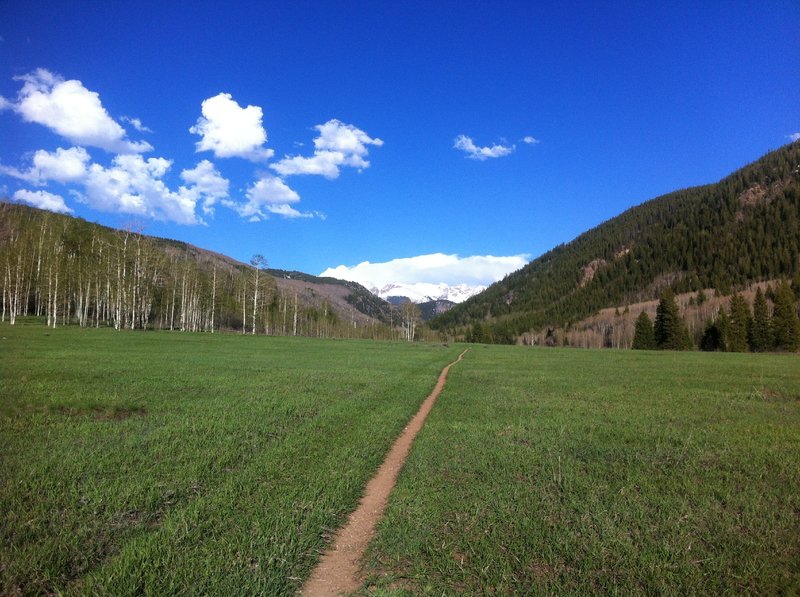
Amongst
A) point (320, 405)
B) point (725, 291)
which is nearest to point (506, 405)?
point (320, 405)

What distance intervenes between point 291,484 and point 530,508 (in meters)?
4.42

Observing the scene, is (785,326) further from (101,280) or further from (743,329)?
(101,280)

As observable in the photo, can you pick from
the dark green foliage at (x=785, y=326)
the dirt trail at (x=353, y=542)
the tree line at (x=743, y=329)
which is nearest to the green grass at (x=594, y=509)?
the dirt trail at (x=353, y=542)

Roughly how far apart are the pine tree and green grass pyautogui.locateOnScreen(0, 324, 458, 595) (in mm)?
116442

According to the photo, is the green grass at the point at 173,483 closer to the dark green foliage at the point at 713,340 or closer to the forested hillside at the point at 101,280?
the forested hillside at the point at 101,280

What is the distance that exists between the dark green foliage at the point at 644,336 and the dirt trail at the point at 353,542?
125 meters

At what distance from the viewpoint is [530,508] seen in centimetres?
727

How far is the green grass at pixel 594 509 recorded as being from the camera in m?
5.27

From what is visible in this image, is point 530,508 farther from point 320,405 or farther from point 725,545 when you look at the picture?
point 320,405

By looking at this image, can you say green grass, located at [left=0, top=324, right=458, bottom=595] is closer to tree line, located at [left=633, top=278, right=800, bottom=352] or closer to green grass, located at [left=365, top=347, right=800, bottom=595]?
green grass, located at [left=365, top=347, right=800, bottom=595]

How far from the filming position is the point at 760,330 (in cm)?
9806

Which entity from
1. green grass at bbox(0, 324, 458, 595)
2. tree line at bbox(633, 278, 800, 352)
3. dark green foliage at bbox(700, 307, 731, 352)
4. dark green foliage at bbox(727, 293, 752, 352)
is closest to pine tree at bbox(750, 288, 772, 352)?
tree line at bbox(633, 278, 800, 352)

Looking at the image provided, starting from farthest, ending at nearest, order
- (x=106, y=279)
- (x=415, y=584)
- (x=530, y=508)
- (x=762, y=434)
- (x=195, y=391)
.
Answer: (x=106, y=279) → (x=195, y=391) → (x=762, y=434) → (x=530, y=508) → (x=415, y=584)

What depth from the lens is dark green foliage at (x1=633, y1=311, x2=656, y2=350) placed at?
114938 mm
